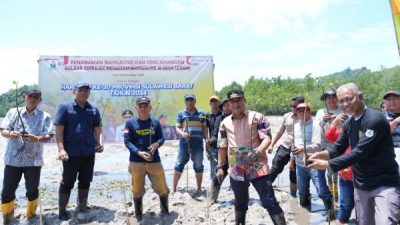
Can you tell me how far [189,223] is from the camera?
16.8 ft

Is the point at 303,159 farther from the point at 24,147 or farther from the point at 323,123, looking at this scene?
the point at 24,147

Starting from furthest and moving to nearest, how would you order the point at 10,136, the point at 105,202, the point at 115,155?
the point at 115,155, the point at 105,202, the point at 10,136

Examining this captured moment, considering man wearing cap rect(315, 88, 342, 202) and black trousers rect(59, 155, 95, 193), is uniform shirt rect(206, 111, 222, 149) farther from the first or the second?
black trousers rect(59, 155, 95, 193)

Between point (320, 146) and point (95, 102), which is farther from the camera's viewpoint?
point (95, 102)

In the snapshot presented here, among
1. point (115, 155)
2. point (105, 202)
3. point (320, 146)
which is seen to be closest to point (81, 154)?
point (105, 202)

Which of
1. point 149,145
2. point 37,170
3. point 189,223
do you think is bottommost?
point 189,223

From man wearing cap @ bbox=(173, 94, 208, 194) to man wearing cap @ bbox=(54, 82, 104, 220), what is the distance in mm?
1727

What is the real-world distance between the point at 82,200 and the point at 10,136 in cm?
142

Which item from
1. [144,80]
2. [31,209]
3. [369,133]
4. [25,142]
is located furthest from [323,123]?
[144,80]

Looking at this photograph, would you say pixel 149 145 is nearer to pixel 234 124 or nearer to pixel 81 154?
pixel 81 154

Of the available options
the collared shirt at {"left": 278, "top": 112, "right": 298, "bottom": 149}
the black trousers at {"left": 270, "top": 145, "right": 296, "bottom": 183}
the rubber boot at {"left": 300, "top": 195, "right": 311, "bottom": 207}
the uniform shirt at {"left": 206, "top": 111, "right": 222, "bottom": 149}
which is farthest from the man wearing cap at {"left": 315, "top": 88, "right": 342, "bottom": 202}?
the uniform shirt at {"left": 206, "top": 111, "right": 222, "bottom": 149}

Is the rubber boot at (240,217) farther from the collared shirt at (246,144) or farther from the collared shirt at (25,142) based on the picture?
the collared shirt at (25,142)

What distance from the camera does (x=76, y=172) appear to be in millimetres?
5277

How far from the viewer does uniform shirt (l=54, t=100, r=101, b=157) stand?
5.11 metres
